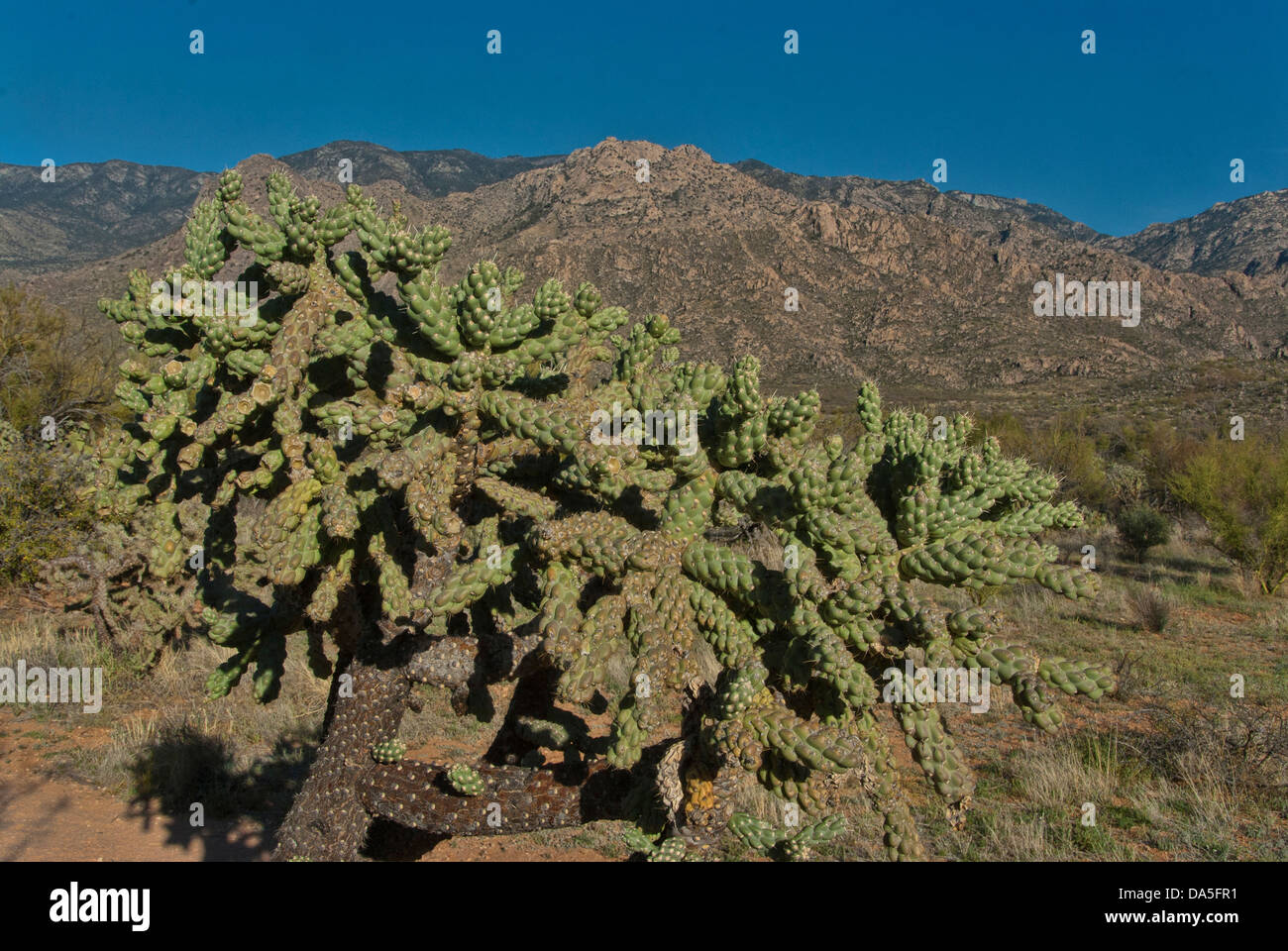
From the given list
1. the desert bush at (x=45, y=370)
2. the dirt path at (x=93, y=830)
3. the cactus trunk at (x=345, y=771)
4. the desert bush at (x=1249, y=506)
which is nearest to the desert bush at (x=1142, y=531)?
the desert bush at (x=1249, y=506)

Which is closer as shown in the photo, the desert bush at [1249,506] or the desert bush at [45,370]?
the desert bush at [1249,506]

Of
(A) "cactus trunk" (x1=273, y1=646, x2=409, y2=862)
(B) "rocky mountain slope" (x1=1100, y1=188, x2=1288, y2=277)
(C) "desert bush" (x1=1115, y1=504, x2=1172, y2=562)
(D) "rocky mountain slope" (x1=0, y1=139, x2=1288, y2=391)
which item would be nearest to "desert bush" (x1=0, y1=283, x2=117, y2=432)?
(A) "cactus trunk" (x1=273, y1=646, x2=409, y2=862)

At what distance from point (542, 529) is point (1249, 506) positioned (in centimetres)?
1571

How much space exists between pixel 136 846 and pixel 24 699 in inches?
145

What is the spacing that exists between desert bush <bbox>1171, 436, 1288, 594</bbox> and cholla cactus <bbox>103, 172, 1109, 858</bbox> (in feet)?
41.2

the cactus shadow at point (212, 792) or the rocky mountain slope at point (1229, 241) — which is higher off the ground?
the rocky mountain slope at point (1229, 241)

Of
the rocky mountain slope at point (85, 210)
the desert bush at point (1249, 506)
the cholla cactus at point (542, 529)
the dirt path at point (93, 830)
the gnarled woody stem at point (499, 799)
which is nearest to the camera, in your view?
the cholla cactus at point (542, 529)

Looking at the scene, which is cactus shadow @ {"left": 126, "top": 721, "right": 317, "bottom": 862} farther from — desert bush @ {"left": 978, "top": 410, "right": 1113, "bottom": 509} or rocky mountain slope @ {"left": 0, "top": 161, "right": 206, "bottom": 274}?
rocky mountain slope @ {"left": 0, "top": 161, "right": 206, "bottom": 274}

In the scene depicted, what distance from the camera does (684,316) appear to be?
5197 cm

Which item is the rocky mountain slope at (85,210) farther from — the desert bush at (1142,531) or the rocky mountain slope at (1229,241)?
the rocky mountain slope at (1229,241)

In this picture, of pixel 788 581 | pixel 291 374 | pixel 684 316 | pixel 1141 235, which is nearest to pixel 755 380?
pixel 788 581

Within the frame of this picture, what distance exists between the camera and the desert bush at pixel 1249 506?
42.3 feet

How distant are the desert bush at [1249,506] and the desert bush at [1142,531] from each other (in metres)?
0.86

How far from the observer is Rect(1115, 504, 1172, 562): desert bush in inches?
617
